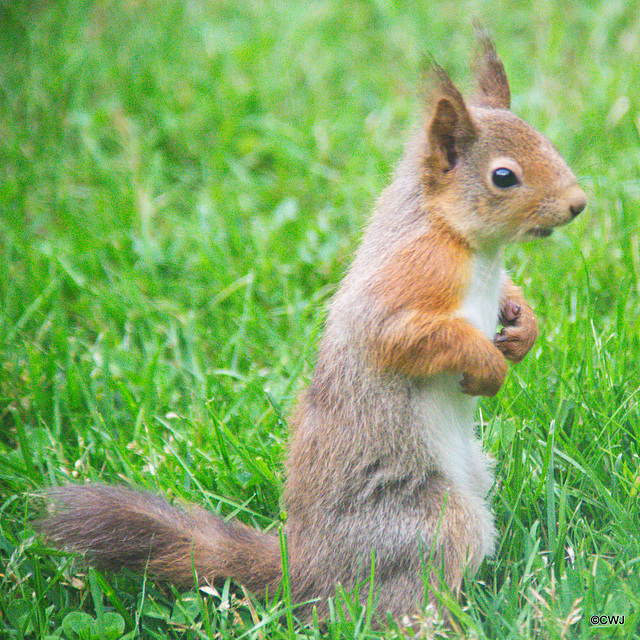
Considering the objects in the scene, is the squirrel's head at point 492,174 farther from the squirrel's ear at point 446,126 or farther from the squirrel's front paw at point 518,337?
the squirrel's front paw at point 518,337

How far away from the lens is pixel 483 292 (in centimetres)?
242

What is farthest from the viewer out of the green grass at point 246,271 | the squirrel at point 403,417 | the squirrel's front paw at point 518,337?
the squirrel's front paw at point 518,337

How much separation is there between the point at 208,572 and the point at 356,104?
3526 mm

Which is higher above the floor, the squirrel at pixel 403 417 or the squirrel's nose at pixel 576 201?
the squirrel's nose at pixel 576 201

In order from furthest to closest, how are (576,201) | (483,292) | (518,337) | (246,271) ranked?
1. (246,271)
2. (518,337)
3. (483,292)
4. (576,201)

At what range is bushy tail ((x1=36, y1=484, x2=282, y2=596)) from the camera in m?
2.38

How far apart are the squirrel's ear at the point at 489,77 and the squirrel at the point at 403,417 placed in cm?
17

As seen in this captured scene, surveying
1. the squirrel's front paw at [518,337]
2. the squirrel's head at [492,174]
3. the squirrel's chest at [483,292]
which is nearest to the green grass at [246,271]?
the squirrel's front paw at [518,337]

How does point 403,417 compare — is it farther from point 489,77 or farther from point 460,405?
point 489,77

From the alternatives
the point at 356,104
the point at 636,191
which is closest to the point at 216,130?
the point at 356,104

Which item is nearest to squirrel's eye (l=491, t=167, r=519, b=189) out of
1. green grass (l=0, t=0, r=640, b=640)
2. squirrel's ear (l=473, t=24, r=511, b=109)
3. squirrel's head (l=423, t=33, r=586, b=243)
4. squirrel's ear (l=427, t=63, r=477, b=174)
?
squirrel's head (l=423, t=33, r=586, b=243)

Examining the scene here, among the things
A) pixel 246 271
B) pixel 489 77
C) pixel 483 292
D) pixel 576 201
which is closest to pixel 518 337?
pixel 483 292

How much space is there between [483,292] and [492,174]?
35cm

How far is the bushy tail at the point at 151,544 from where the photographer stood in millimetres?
2383
